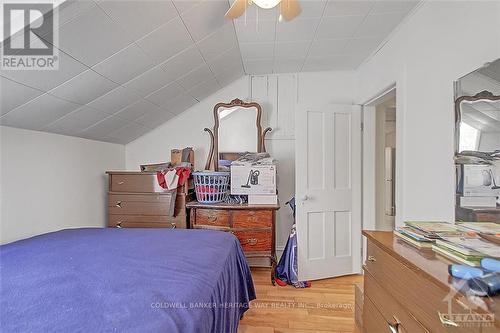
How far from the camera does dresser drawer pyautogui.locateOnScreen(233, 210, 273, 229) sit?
8.12 ft


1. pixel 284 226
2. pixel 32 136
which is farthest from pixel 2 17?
pixel 284 226

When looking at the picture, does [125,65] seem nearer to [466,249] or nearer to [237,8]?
[237,8]

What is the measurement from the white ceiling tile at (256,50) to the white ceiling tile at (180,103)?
81cm

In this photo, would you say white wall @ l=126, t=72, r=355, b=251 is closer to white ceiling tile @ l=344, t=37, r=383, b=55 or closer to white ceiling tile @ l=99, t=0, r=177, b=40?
white ceiling tile @ l=344, t=37, r=383, b=55

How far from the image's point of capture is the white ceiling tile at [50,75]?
1391 mm

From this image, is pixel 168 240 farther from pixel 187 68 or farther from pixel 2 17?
pixel 187 68

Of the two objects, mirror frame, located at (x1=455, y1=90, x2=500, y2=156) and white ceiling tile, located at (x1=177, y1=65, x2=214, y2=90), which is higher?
white ceiling tile, located at (x1=177, y1=65, x2=214, y2=90)

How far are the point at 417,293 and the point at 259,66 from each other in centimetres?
260

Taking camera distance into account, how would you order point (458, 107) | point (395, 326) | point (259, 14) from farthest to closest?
point (259, 14) → point (458, 107) → point (395, 326)

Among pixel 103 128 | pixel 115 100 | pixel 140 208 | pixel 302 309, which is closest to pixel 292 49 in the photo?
pixel 115 100

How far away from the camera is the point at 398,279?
948mm

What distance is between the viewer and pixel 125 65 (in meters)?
1.77

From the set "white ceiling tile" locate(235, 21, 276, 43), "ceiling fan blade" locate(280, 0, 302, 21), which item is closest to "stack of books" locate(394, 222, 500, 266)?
"ceiling fan blade" locate(280, 0, 302, 21)

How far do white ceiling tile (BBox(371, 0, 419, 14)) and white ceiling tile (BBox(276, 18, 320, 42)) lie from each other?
1.38 ft
